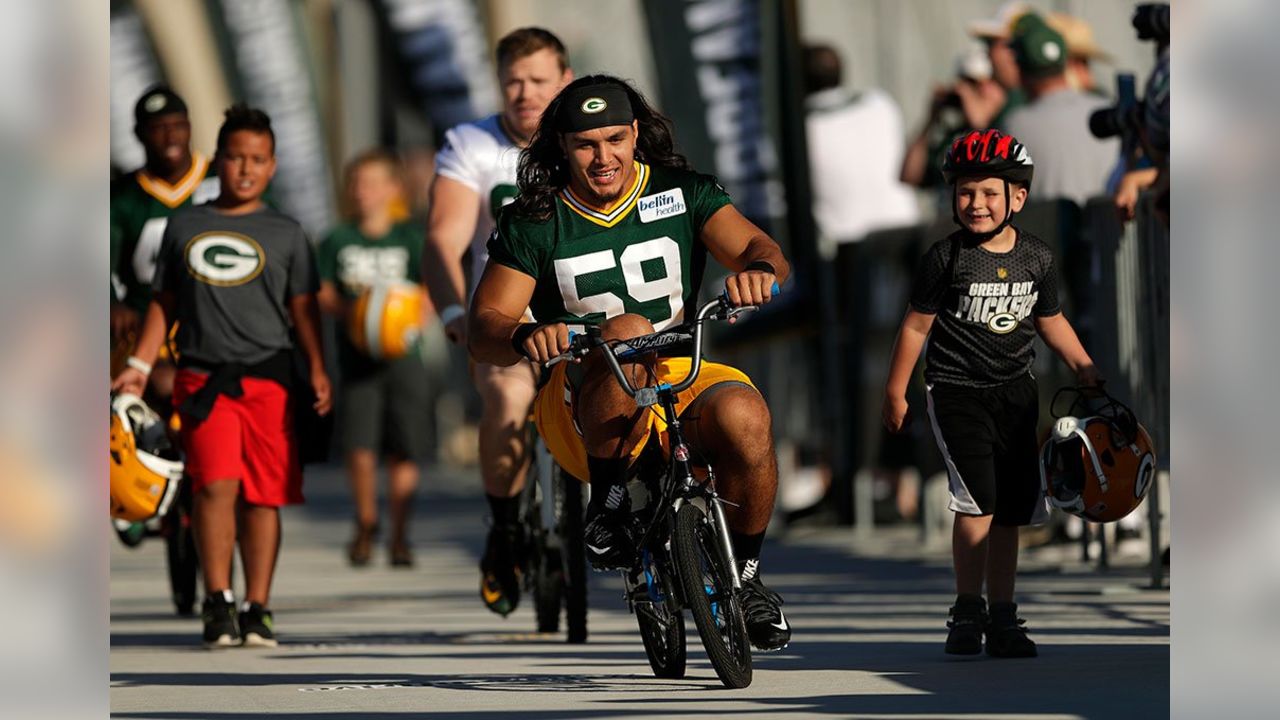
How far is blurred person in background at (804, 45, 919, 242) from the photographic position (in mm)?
15820

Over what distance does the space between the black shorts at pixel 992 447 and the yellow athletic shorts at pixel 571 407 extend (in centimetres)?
99

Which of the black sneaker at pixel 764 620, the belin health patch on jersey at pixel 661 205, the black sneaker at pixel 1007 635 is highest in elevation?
the belin health patch on jersey at pixel 661 205

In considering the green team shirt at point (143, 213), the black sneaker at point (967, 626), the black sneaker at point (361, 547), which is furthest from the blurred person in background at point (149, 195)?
the black sneaker at point (361, 547)

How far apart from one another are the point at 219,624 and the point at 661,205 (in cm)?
303

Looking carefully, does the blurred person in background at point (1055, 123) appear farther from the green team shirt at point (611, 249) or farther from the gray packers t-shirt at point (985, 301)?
the green team shirt at point (611, 249)

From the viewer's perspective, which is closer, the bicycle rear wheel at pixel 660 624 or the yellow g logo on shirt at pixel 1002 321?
the bicycle rear wheel at pixel 660 624

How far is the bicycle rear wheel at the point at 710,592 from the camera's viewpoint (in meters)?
7.09

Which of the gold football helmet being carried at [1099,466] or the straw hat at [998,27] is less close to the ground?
the straw hat at [998,27]

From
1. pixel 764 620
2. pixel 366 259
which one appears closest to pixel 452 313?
pixel 764 620
